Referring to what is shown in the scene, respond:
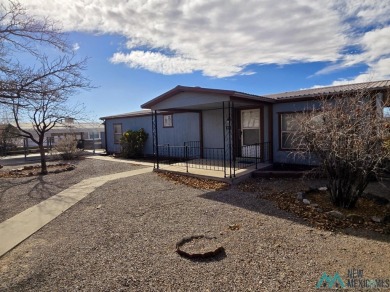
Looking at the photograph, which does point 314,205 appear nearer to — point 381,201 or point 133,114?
point 381,201

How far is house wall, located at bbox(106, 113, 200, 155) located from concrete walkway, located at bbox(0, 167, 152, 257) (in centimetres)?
565

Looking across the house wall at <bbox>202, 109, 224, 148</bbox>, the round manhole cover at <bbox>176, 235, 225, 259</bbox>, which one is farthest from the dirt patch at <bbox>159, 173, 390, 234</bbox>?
the house wall at <bbox>202, 109, 224, 148</bbox>

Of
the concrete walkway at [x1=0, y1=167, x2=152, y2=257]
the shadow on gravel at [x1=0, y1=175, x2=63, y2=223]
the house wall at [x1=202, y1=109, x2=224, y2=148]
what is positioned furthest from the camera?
the house wall at [x1=202, y1=109, x2=224, y2=148]

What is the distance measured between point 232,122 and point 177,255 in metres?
6.36

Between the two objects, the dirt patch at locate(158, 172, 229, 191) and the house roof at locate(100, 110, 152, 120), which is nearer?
the dirt patch at locate(158, 172, 229, 191)

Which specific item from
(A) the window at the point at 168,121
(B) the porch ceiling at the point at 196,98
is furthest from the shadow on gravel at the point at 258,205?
(A) the window at the point at 168,121

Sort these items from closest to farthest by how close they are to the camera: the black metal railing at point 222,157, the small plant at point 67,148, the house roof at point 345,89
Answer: the house roof at point 345,89
the black metal railing at point 222,157
the small plant at point 67,148

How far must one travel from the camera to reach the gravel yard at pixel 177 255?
3.01 m

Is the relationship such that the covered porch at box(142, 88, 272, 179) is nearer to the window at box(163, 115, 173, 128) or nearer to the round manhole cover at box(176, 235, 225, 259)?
the window at box(163, 115, 173, 128)

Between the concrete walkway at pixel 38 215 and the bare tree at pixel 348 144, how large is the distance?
227 inches

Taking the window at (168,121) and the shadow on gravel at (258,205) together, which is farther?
the window at (168,121)

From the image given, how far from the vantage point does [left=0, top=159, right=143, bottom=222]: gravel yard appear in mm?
6567

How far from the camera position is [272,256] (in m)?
3.51

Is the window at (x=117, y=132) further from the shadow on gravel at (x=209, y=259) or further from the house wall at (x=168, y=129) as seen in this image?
the shadow on gravel at (x=209, y=259)
